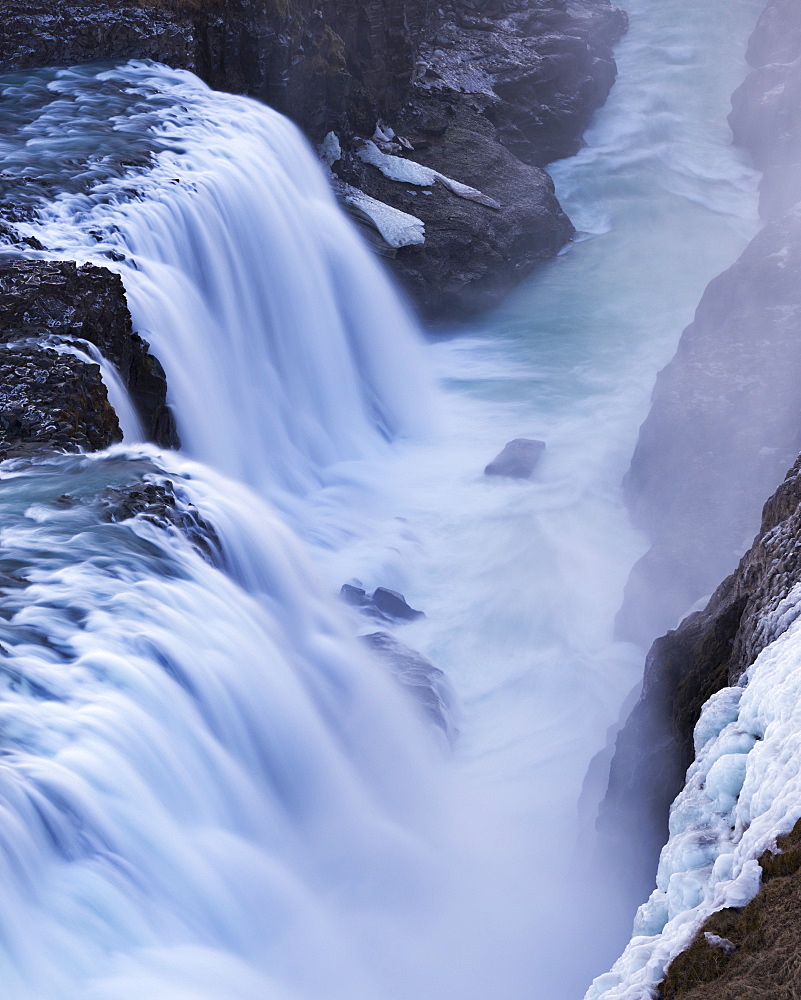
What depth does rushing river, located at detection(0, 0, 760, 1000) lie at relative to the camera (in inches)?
178

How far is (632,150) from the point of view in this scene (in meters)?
18.7

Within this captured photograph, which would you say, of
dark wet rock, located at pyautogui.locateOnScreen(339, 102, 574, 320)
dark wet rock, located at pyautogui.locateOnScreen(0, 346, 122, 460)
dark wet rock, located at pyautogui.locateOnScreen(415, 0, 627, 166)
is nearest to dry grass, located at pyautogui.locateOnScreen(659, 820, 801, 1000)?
dark wet rock, located at pyautogui.locateOnScreen(0, 346, 122, 460)

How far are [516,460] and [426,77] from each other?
8702 millimetres

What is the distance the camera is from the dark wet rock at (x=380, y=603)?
822 centimetres

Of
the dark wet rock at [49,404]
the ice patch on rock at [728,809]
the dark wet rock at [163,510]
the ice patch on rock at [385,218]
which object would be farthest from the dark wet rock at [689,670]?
the ice patch on rock at [385,218]

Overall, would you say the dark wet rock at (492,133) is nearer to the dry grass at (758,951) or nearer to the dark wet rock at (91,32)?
the dark wet rock at (91,32)

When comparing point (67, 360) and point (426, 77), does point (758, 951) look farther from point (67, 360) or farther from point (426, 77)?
point (426, 77)

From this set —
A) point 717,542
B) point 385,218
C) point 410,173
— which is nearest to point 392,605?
point 717,542

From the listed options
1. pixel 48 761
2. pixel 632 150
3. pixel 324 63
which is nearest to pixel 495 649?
pixel 48 761

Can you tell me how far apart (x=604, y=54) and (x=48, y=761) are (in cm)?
1960

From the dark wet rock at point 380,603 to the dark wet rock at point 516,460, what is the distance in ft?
8.29

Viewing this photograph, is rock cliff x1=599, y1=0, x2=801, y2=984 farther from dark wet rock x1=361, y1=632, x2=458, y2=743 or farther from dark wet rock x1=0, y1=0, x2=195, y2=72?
dark wet rock x1=0, y1=0, x2=195, y2=72

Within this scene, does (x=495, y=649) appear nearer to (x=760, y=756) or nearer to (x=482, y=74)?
(x=760, y=756)

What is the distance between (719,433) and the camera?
859 centimetres
